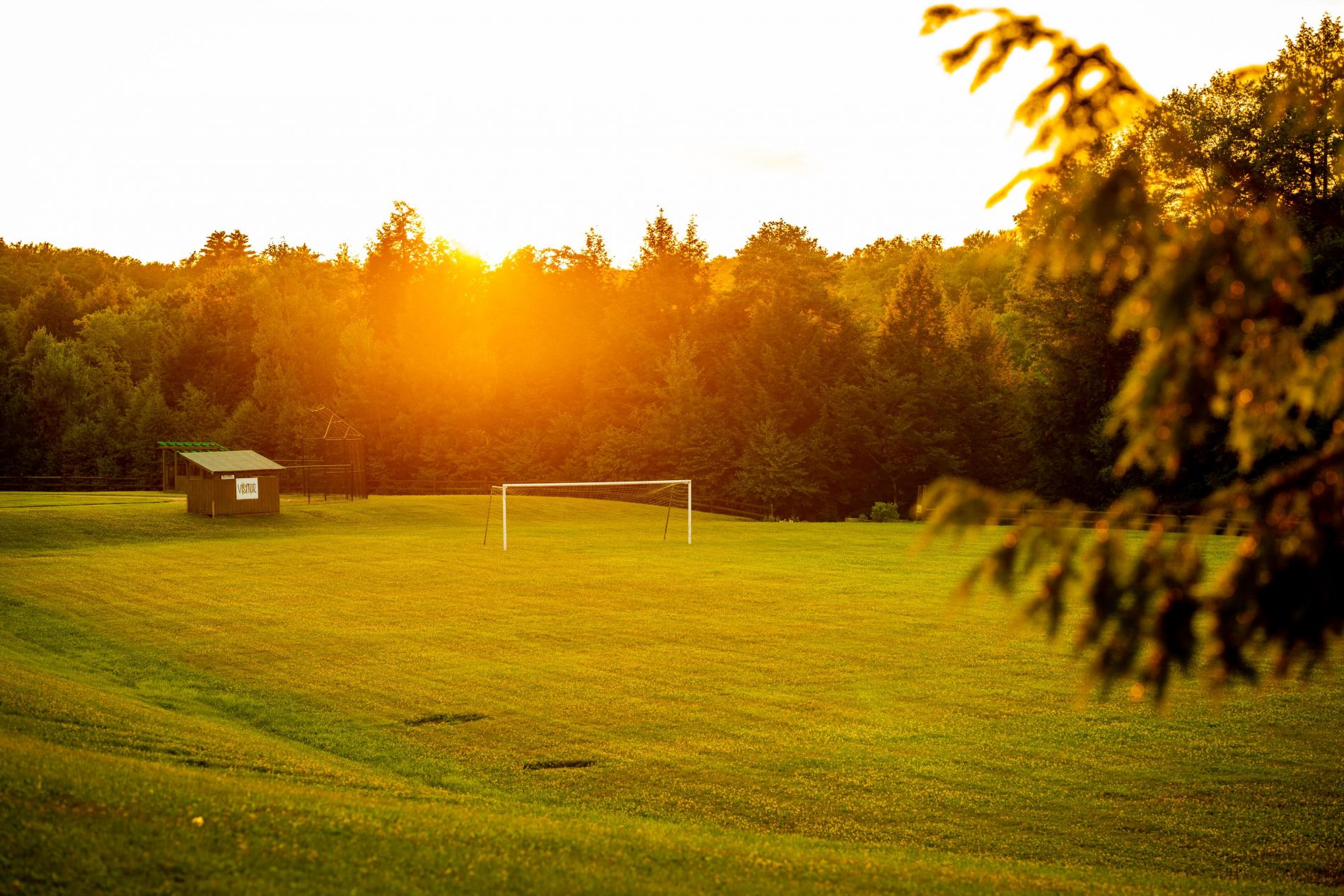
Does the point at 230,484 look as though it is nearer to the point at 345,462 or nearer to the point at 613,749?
the point at 345,462

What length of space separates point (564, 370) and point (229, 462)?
34464 millimetres

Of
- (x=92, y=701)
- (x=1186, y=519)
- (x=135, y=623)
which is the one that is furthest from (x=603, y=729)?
(x=1186, y=519)

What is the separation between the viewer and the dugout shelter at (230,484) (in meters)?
45.9

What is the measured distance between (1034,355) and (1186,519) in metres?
22.3

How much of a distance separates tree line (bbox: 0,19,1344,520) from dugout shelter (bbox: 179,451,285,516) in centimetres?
2665

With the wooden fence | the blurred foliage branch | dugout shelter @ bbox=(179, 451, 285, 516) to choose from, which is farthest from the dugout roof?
the blurred foliage branch

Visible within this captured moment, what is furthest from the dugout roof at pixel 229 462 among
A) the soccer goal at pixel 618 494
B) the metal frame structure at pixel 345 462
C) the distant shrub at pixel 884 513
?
the distant shrub at pixel 884 513

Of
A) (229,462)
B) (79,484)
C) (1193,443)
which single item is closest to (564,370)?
(79,484)

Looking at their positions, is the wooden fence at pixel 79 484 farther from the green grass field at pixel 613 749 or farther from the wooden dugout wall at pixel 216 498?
the green grass field at pixel 613 749

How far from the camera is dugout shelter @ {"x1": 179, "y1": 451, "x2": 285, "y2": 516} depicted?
1807 inches

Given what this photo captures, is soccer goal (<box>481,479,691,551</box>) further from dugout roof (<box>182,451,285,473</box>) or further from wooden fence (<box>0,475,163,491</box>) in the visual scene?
wooden fence (<box>0,475,163,491</box>)

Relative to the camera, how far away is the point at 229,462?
155 ft

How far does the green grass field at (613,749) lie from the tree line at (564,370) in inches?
1670

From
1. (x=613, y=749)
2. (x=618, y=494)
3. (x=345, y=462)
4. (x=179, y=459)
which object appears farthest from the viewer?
(x=618, y=494)
